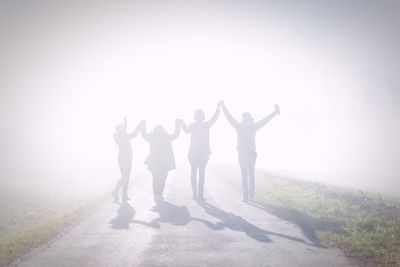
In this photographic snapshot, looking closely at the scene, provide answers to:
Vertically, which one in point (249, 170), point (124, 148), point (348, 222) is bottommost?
point (348, 222)

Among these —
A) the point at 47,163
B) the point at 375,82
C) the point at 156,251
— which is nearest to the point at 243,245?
the point at 156,251

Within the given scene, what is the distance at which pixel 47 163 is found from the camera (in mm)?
65562

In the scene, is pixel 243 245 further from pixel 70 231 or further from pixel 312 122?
pixel 312 122

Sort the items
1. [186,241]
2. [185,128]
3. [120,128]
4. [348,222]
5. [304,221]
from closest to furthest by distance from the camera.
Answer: [186,241] < [348,222] < [304,221] < [185,128] < [120,128]

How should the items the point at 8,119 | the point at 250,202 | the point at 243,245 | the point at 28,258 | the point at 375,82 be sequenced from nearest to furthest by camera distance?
the point at 28,258 → the point at 243,245 → the point at 250,202 → the point at 375,82 → the point at 8,119

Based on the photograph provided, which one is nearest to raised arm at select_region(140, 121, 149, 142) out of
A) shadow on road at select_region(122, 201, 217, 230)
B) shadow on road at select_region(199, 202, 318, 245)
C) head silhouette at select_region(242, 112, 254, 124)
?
shadow on road at select_region(122, 201, 217, 230)

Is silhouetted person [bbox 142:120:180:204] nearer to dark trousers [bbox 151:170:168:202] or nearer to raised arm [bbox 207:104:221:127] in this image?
dark trousers [bbox 151:170:168:202]

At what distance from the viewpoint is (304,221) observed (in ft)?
39.2

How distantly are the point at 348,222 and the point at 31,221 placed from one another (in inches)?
515

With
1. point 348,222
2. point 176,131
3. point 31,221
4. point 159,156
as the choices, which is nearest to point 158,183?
point 159,156

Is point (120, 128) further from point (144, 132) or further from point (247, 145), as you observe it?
point (247, 145)

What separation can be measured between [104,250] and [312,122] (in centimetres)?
12667

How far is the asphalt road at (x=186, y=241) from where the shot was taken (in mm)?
7863

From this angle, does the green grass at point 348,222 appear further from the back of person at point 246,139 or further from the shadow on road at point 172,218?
the shadow on road at point 172,218
